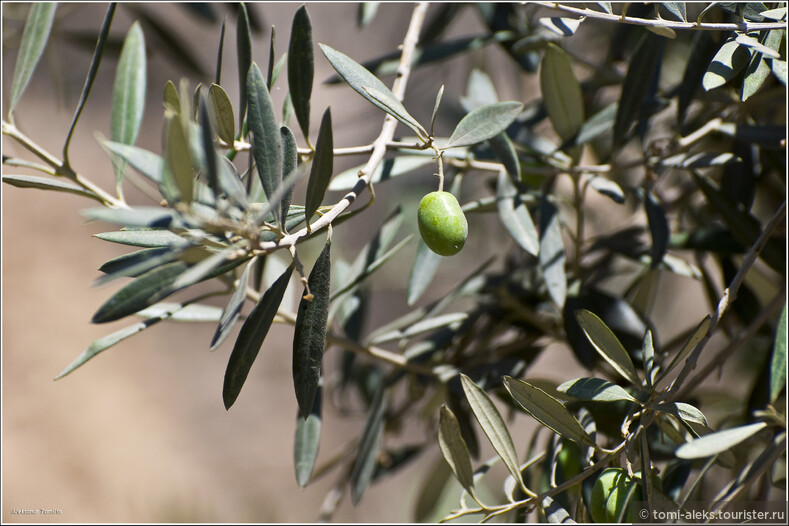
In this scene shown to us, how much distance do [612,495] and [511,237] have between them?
32 centimetres

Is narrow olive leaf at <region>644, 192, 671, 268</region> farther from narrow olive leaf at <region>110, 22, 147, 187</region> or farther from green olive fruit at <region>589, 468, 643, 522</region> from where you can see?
A: narrow olive leaf at <region>110, 22, 147, 187</region>

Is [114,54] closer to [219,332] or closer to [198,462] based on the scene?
[219,332]

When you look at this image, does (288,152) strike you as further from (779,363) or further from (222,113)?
(779,363)

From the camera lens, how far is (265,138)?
41 centimetres

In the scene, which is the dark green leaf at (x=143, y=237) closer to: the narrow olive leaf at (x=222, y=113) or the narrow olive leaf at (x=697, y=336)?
the narrow olive leaf at (x=222, y=113)

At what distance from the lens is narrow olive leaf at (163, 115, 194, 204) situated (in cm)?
29

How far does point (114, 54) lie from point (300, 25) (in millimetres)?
756

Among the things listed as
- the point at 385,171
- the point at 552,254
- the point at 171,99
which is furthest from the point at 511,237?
the point at 171,99

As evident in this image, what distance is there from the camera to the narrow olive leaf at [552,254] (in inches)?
24.1

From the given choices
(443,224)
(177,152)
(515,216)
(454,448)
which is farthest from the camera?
(515,216)

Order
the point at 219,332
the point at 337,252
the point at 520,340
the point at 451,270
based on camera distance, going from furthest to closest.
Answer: the point at 451,270
the point at 337,252
the point at 520,340
the point at 219,332

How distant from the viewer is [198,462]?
2.65 m

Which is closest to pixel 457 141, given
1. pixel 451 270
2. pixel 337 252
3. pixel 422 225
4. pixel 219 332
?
pixel 422 225

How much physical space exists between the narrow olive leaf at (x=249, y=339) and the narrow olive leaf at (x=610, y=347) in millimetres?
233
